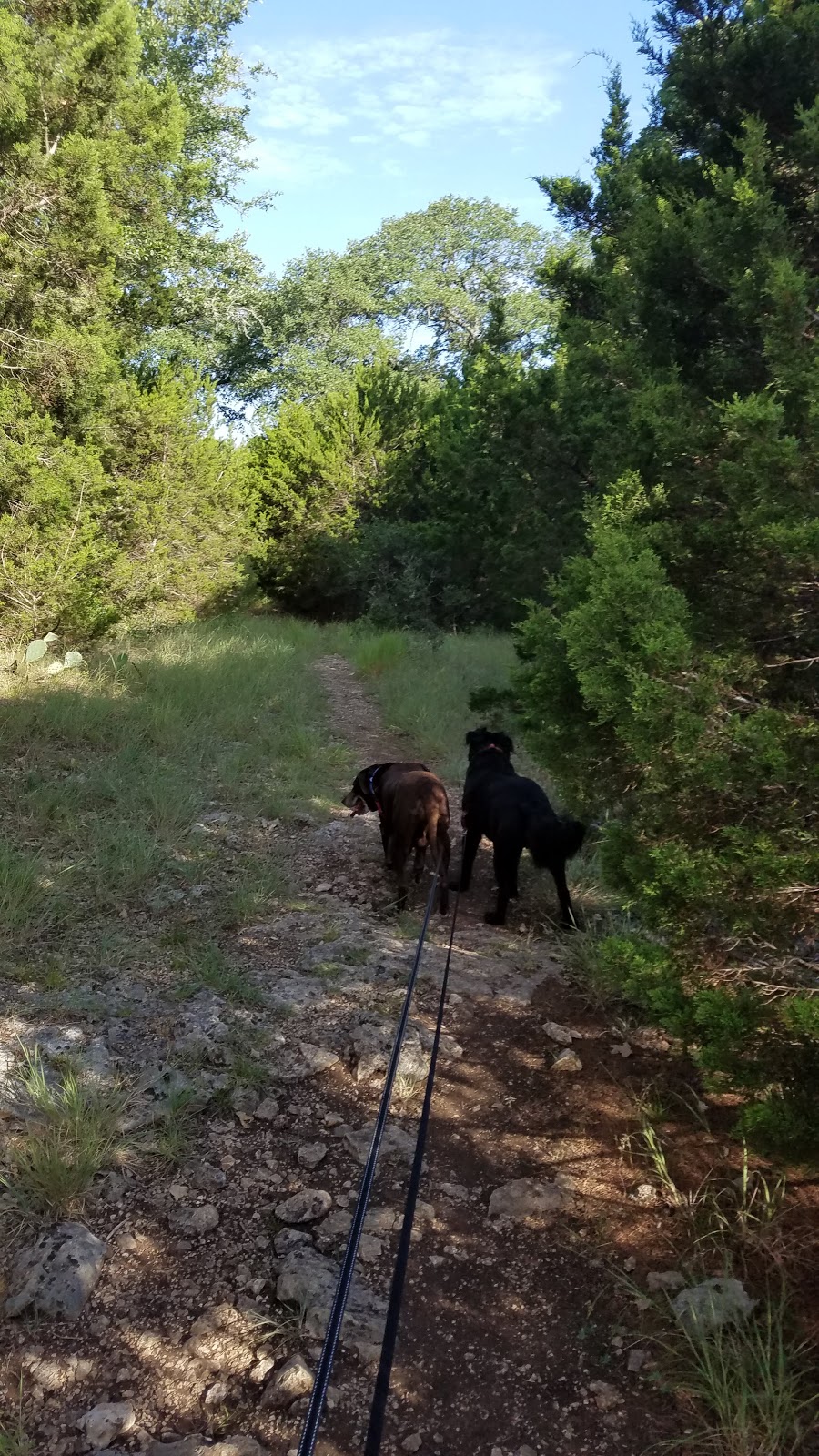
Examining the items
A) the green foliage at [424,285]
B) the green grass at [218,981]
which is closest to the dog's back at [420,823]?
the green grass at [218,981]

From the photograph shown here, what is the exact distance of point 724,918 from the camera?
2.52 m

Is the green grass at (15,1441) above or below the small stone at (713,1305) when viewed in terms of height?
below

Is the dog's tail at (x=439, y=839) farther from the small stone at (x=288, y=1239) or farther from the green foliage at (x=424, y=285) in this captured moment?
the green foliage at (x=424, y=285)

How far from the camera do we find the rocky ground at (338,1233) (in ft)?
7.16

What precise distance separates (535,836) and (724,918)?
2.28 m

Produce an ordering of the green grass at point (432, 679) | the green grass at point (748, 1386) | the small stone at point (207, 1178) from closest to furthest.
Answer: the green grass at point (748, 1386) → the small stone at point (207, 1178) → the green grass at point (432, 679)

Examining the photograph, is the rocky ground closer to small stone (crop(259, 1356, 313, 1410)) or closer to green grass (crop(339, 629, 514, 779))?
small stone (crop(259, 1356, 313, 1410))

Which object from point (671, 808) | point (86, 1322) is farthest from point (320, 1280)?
point (671, 808)

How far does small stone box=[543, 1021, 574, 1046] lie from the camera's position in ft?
12.3

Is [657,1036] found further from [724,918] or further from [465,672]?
[465,672]

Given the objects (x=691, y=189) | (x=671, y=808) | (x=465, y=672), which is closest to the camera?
(x=671, y=808)

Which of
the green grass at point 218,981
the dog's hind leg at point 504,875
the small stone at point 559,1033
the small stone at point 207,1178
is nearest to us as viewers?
the small stone at point 207,1178

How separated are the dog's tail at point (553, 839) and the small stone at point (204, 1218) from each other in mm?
2538

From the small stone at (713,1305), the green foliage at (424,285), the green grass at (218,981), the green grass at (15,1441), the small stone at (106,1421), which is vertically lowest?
the small stone at (106,1421)
